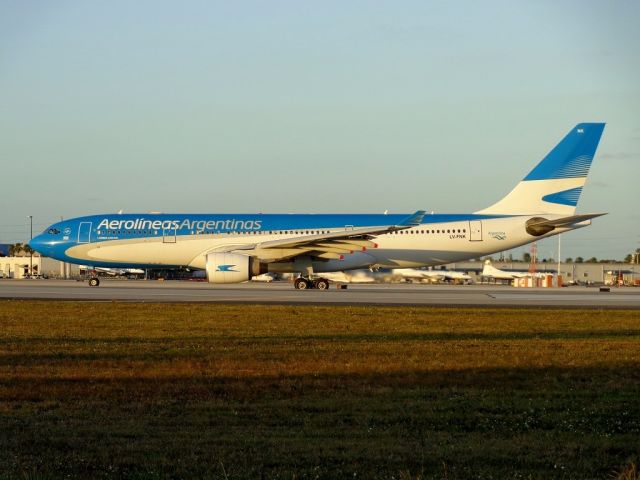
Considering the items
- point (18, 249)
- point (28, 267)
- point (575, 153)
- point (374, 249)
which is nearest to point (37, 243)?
point (374, 249)

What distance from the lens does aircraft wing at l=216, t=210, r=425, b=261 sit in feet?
150

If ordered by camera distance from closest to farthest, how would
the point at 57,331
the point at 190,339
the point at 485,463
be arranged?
the point at 485,463, the point at 190,339, the point at 57,331

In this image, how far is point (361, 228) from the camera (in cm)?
4800

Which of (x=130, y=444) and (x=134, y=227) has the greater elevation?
(x=134, y=227)

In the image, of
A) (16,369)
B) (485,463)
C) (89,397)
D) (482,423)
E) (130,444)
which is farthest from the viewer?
(16,369)

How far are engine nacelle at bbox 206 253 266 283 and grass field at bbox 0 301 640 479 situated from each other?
20104mm

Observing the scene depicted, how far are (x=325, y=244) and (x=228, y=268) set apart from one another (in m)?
5.64

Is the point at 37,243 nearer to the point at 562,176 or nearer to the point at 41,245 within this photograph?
the point at 41,245

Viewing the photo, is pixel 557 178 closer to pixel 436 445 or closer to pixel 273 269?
pixel 273 269

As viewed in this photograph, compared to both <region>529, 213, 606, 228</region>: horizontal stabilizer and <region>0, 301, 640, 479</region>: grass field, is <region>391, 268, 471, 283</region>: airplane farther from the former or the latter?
<region>0, 301, 640, 479</region>: grass field

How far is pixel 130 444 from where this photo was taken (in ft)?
30.9

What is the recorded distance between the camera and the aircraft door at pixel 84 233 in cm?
5025

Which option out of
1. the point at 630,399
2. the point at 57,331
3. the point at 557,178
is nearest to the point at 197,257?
the point at 557,178

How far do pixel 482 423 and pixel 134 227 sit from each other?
134 feet
